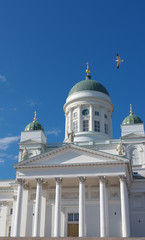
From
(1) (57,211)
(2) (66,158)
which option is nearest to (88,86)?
(2) (66,158)

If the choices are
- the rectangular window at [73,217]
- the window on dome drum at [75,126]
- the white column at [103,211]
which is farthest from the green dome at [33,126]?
the white column at [103,211]

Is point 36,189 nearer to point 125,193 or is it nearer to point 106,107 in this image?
point 125,193

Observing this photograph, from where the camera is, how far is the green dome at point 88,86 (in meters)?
54.2

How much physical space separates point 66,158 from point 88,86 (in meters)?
20.1

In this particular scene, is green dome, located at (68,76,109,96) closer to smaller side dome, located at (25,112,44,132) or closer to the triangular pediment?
smaller side dome, located at (25,112,44,132)

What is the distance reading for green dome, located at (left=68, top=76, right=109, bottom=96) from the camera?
2135 inches

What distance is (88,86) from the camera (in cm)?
5434

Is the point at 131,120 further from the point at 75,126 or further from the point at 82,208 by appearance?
the point at 82,208

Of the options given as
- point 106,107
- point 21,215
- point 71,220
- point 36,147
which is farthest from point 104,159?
point 106,107

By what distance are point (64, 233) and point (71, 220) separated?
161 centimetres

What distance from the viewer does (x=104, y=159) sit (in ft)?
118

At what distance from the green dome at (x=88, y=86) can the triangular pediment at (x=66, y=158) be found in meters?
18.9

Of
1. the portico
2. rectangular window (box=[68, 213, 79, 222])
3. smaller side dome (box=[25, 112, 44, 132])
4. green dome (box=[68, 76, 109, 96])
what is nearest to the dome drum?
green dome (box=[68, 76, 109, 96])

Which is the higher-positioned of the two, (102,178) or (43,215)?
(102,178)
